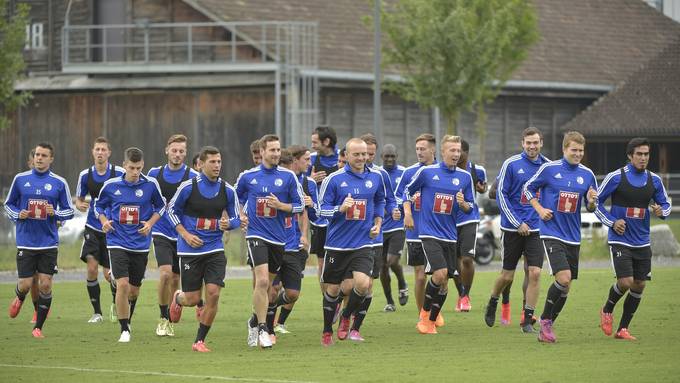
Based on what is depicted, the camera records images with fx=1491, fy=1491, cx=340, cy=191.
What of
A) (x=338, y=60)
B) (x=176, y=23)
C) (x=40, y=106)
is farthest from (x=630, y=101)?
(x=40, y=106)

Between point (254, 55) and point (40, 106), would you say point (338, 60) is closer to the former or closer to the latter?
point (254, 55)

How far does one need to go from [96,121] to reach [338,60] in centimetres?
806

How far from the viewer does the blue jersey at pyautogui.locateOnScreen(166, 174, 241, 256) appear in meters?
15.9

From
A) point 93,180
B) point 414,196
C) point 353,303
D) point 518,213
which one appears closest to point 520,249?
point 518,213

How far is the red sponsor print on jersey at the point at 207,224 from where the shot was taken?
626 inches

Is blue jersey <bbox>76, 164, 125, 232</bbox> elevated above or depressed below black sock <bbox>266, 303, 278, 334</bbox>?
above

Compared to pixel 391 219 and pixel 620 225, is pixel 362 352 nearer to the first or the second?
pixel 620 225

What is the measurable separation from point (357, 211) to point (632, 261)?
312 centimetres

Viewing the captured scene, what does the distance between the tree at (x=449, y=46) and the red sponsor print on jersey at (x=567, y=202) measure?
25432 mm

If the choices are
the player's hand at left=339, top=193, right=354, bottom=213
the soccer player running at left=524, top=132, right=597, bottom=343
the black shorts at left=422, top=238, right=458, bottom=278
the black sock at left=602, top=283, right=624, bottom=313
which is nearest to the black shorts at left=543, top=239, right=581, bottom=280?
the soccer player running at left=524, top=132, right=597, bottom=343

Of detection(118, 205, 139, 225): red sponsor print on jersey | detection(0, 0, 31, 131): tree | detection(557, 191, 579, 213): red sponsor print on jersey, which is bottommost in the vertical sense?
detection(118, 205, 139, 225): red sponsor print on jersey

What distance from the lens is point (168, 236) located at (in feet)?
60.2

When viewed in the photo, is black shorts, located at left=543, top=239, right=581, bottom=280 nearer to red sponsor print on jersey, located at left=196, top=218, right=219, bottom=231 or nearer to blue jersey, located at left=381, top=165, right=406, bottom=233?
red sponsor print on jersey, located at left=196, top=218, right=219, bottom=231

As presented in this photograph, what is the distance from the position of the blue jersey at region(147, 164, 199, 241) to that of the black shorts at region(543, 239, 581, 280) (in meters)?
4.57
